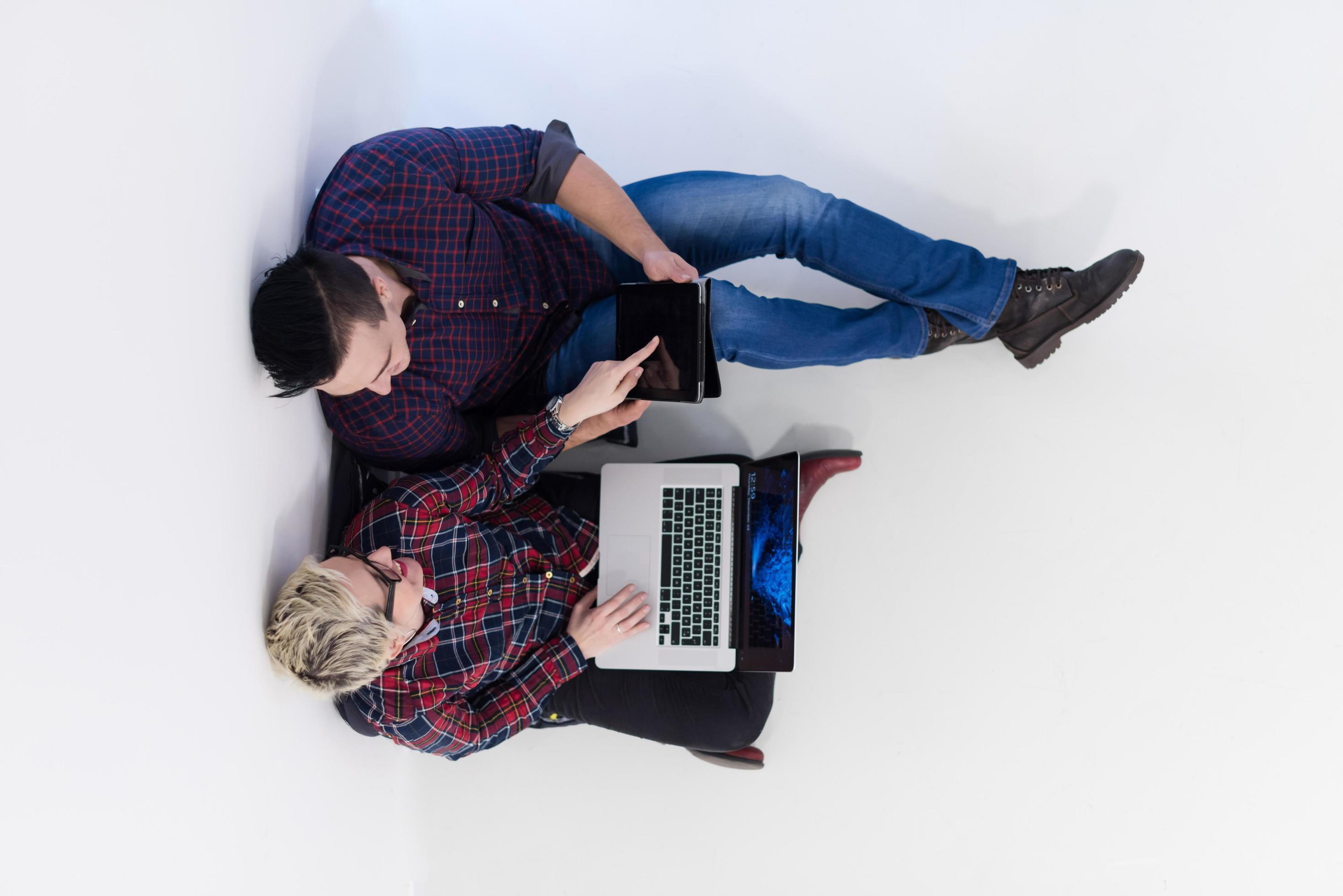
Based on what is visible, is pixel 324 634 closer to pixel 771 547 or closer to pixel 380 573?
pixel 380 573

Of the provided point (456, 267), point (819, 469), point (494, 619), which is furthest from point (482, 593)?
point (819, 469)

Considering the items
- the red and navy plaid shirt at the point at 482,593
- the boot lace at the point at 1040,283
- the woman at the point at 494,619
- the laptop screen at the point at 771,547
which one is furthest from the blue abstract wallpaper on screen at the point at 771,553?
the boot lace at the point at 1040,283

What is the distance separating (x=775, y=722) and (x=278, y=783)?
3.54ft

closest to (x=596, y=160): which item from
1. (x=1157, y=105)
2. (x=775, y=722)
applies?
(x=1157, y=105)

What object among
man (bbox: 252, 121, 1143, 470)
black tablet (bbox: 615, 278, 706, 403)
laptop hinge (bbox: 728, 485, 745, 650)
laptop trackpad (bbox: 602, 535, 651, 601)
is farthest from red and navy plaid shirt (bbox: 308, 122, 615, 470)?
laptop hinge (bbox: 728, 485, 745, 650)

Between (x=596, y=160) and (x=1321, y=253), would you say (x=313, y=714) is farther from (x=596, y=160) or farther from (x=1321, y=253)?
(x=1321, y=253)

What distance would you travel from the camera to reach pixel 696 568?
67.0 inches

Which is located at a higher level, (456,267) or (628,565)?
(456,267)

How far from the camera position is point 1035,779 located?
73.6 inches

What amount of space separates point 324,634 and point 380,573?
176 mm

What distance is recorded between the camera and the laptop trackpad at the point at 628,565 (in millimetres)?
1707

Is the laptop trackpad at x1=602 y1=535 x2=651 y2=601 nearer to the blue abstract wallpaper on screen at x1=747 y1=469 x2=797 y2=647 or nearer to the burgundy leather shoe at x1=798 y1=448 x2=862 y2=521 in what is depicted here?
the blue abstract wallpaper on screen at x1=747 y1=469 x2=797 y2=647

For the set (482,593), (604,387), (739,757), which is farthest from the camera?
(739,757)

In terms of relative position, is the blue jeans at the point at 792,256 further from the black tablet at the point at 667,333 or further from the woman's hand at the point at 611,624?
the woman's hand at the point at 611,624
